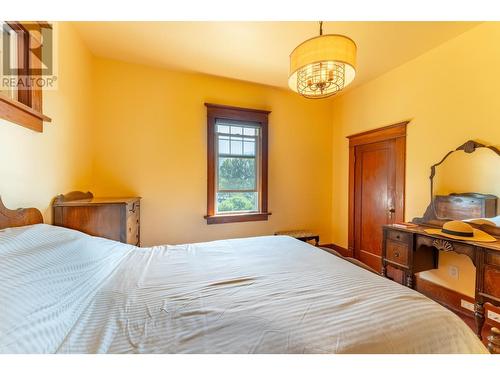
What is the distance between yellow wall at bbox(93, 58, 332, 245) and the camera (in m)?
2.75

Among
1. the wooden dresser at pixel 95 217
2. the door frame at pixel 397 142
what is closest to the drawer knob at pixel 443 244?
the door frame at pixel 397 142

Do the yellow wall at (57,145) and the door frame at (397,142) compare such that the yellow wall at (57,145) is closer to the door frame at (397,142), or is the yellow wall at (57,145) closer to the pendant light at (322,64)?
the pendant light at (322,64)

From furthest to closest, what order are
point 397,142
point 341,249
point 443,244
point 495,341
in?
point 341,249, point 397,142, point 443,244, point 495,341

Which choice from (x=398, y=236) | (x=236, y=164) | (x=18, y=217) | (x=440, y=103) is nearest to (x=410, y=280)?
(x=398, y=236)

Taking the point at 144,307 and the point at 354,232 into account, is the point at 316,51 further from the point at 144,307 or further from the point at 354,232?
the point at 354,232

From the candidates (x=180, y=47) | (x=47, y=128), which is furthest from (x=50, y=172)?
(x=180, y=47)

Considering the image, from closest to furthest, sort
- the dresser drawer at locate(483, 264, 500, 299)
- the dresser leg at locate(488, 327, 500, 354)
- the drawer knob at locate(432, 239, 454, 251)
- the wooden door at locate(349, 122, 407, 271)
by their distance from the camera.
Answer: the dresser leg at locate(488, 327, 500, 354), the dresser drawer at locate(483, 264, 500, 299), the drawer knob at locate(432, 239, 454, 251), the wooden door at locate(349, 122, 407, 271)

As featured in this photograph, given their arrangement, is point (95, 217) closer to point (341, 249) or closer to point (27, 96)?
point (27, 96)

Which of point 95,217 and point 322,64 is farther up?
point 322,64
